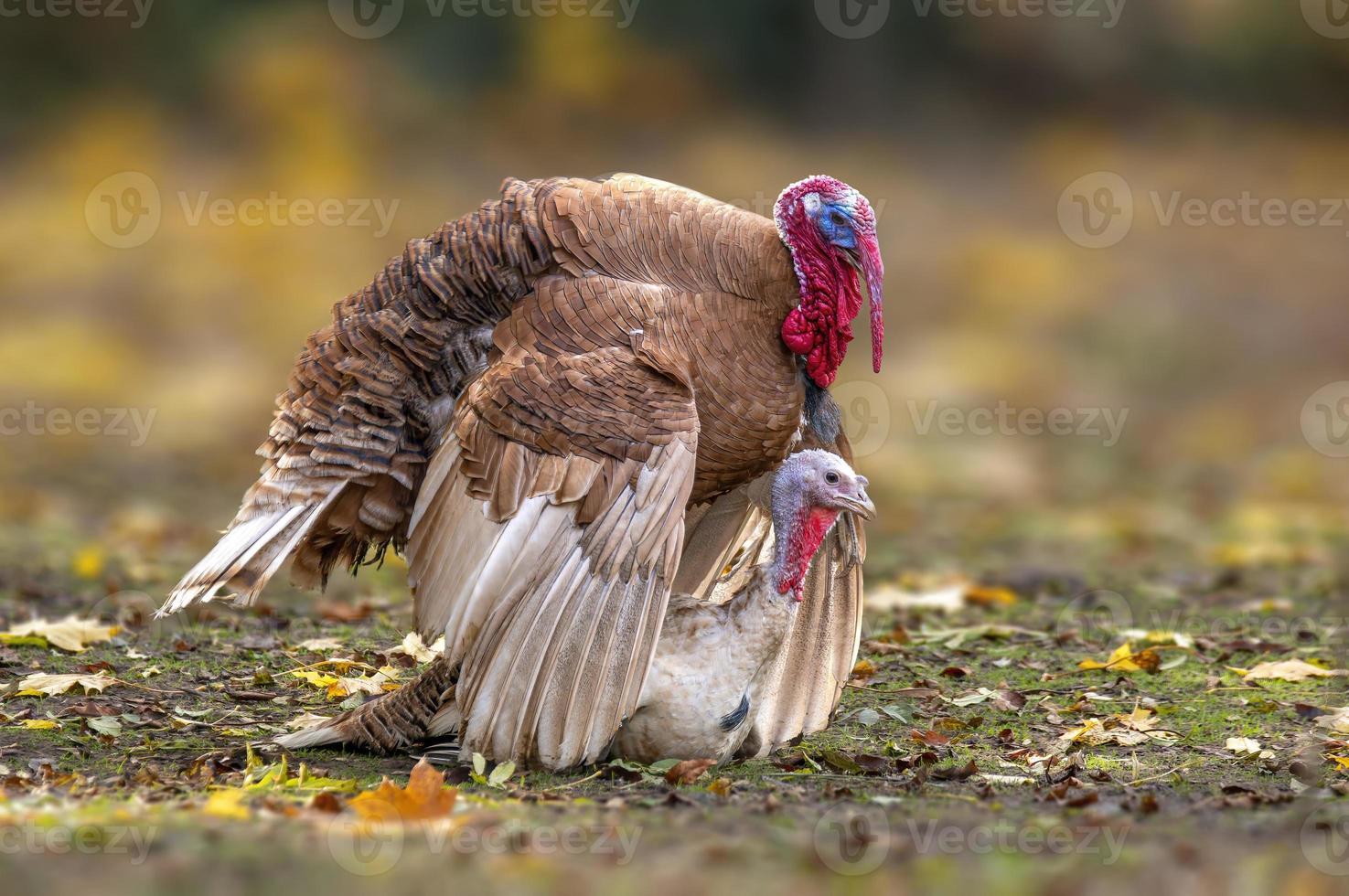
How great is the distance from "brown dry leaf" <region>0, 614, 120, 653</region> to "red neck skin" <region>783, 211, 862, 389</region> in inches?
140

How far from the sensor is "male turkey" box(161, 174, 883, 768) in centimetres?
462

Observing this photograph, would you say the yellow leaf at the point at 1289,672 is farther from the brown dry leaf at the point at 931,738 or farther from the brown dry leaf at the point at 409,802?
the brown dry leaf at the point at 409,802

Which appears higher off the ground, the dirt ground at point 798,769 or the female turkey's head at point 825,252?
the female turkey's head at point 825,252

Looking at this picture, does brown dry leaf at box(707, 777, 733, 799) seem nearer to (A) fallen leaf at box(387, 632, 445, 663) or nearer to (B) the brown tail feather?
(B) the brown tail feather

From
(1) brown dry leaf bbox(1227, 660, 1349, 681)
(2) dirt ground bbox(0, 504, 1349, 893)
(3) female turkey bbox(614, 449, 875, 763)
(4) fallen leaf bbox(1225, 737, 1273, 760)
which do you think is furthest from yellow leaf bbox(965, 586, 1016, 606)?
(3) female turkey bbox(614, 449, 875, 763)

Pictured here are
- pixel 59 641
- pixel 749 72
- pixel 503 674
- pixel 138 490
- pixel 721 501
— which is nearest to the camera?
pixel 503 674

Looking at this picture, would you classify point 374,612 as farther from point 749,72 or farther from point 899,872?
point 749,72

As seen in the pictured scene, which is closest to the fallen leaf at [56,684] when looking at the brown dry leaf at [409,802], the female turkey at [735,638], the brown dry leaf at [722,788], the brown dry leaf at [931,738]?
the brown dry leaf at [409,802]

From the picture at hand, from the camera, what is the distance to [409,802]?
405 cm

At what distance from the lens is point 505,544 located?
466 cm

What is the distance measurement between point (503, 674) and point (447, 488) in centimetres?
67

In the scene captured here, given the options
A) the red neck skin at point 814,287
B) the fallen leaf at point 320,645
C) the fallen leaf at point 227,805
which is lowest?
the fallen leaf at point 227,805

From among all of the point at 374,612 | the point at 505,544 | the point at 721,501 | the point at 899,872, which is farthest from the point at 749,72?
the point at 899,872

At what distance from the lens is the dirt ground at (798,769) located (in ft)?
12.0
